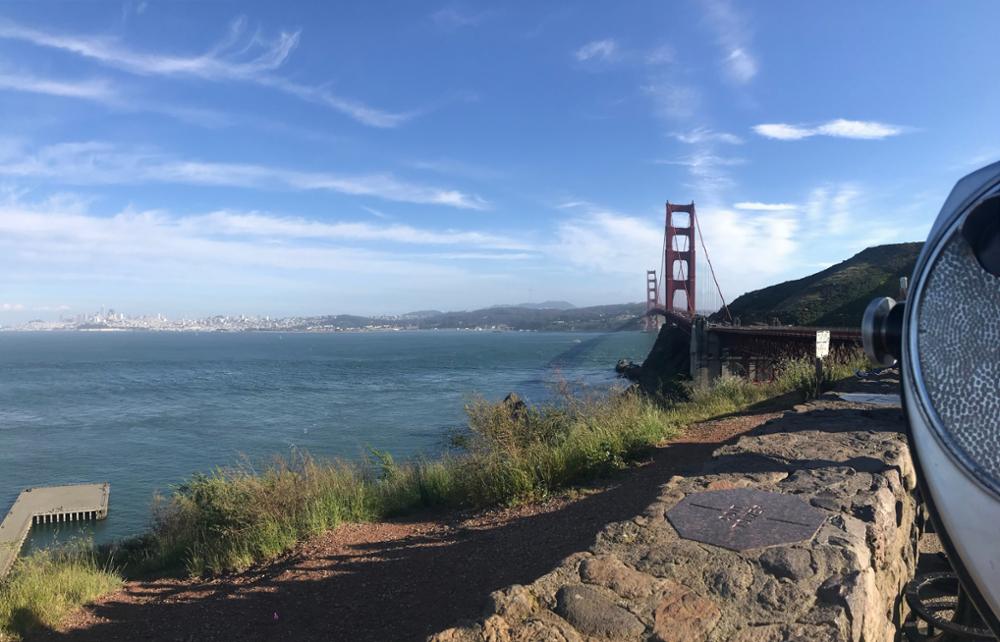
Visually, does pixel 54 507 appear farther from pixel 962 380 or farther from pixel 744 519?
pixel 962 380

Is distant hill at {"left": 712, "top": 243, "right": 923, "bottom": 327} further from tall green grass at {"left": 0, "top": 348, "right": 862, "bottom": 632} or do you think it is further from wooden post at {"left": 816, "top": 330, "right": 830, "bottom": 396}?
tall green grass at {"left": 0, "top": 348, "right": 862, "bottom": 632}

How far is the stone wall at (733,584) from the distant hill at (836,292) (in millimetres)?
31189

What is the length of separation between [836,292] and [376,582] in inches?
1747

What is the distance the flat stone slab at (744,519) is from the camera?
7.82 ft

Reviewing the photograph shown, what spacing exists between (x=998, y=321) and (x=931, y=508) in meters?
0.21

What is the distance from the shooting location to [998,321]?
63 cm

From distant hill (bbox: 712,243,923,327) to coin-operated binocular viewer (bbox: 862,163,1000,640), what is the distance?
33.5 metres

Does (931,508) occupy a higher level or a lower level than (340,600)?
higher

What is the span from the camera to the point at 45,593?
5.15 meters

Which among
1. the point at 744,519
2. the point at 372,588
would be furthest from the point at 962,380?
the point at 372,588

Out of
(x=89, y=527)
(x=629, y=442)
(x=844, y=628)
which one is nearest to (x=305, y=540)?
(x=629, y=442)

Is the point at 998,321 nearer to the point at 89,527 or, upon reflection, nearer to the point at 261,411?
the point at 89,527

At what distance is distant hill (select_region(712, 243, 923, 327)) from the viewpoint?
35688mm

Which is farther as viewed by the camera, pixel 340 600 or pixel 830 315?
pixel 830 315
